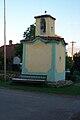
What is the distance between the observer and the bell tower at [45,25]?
2727cm

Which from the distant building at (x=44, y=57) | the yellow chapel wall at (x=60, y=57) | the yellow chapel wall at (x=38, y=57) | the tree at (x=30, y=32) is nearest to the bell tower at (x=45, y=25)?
the distant building at (x=44, y=57)

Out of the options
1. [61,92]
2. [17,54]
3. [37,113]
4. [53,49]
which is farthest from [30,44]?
[17,54]

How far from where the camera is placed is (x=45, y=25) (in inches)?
1083

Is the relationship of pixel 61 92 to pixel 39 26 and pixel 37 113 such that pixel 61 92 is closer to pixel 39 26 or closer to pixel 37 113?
pixel 37 113

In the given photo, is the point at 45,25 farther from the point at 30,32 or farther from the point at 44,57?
the point at 30,32

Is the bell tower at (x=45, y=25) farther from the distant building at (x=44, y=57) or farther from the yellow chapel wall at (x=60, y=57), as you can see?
the yellow chapel wall at (x=60, y=57)

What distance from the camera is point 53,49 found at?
24953 mm

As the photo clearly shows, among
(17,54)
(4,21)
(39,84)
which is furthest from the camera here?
(17,54)

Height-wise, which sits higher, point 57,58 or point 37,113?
point 57,58

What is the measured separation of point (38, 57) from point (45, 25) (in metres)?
3.57

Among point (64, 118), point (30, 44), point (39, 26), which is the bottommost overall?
point (64, 118)

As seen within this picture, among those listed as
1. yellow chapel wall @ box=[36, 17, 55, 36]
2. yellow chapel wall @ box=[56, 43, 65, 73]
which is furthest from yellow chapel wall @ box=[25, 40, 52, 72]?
yellow chapel wall @ box=[36, 17, 55, 36]

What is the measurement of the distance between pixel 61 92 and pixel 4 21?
34.7 feet

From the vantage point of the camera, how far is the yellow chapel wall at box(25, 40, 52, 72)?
2517 centimetres
